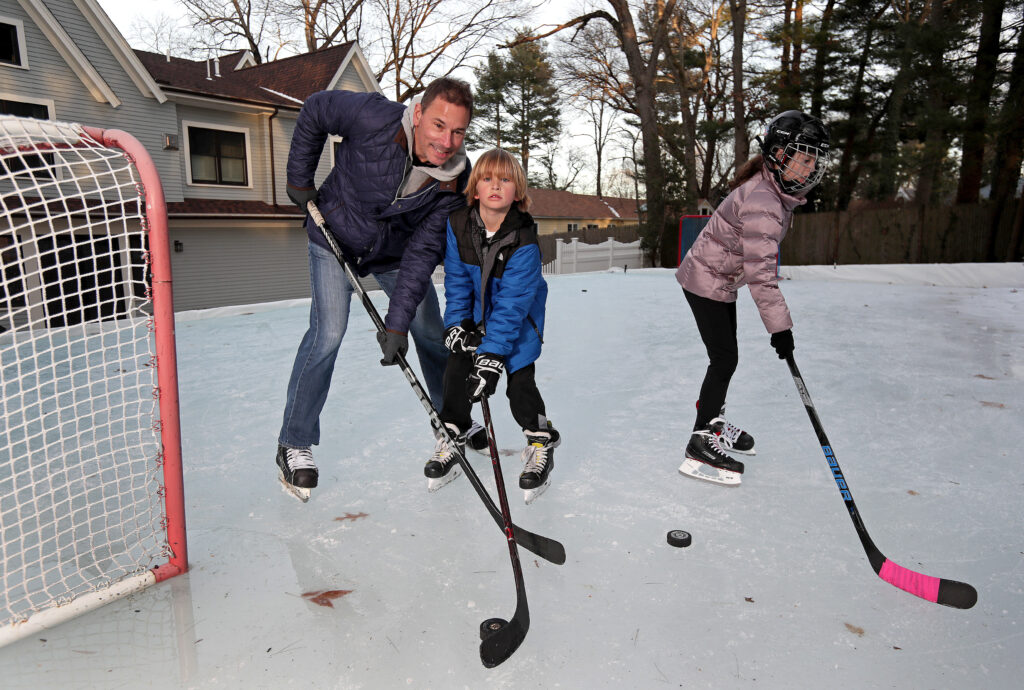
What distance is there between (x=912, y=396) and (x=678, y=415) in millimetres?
1454

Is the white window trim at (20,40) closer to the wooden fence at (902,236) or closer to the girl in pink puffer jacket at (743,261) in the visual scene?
the girl in pink puffer jacket at (743,261)

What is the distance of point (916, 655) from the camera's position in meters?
1.53

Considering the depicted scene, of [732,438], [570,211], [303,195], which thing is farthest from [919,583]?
[570,211]

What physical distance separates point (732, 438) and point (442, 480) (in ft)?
4.15

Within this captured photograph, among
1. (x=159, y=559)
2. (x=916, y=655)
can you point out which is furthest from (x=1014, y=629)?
(x=159, y=559)

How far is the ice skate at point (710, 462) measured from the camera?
100 inches

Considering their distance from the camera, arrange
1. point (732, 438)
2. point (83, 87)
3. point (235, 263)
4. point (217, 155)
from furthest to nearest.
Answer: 1. point (235, 263)
2. point (217, 155)
3. point (83, 87)
4. point (732, 438)

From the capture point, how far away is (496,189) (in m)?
2.32

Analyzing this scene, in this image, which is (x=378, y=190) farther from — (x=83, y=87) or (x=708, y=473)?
(x=83, y=87)

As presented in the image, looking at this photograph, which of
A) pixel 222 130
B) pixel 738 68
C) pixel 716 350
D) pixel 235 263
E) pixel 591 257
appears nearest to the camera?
pixel 716 350

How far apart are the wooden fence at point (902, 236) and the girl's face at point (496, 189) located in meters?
13.6

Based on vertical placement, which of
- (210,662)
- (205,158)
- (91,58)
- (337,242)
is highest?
(91,58)

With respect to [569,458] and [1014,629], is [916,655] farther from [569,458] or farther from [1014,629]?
[569,458]

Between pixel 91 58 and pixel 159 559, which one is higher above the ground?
pixel 91 58
